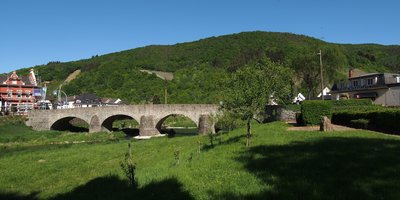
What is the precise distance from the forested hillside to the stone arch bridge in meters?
40.1

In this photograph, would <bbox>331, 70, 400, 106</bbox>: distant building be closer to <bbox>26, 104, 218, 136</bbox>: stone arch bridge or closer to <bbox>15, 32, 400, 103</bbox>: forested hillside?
<bbox>26, 104, 218, 136</bbox>: stone arch bridge

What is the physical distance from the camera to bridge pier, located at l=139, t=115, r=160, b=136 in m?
58.7

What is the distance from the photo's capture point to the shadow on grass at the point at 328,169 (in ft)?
31.3

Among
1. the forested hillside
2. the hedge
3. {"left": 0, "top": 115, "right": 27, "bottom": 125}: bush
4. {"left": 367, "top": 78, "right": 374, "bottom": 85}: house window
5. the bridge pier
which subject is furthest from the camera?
the forested hillside

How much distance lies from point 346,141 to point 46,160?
20.0 m

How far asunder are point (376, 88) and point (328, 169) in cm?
4459

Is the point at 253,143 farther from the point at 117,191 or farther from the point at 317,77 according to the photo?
the point at 317,77

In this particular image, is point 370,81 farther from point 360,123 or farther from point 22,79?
point 22,79

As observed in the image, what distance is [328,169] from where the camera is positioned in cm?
1174

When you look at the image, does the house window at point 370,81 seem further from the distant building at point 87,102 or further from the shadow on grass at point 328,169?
the distant building at point 87,102

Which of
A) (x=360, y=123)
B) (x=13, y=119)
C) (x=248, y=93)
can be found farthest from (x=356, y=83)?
(x=13, y=119)

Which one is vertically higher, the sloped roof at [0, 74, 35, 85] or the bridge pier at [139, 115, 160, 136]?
the sloped roof at [0, 74, 35, 85]

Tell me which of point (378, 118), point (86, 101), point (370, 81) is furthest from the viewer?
point (86, 101)

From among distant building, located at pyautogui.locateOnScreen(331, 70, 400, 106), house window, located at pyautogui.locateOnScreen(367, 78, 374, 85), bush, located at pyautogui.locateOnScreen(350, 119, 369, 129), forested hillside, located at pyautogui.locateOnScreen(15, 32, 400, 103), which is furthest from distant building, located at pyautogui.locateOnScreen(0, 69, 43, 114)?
bush, located at pyautogui.locateOnScreen(350, 119, 369, 129)
